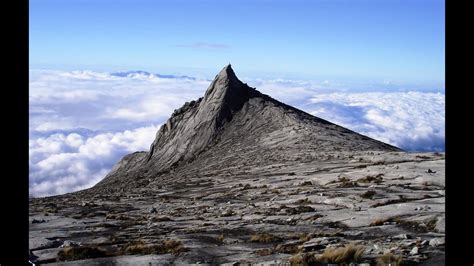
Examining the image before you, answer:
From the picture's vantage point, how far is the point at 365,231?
18625 millimetres

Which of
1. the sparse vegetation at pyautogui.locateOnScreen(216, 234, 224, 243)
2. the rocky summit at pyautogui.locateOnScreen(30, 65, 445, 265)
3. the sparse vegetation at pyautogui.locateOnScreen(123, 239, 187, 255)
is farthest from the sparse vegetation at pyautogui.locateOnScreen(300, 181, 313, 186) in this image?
the sparse vegetation at pyautogui.locateOnScreen(123, 239, 187, 255)

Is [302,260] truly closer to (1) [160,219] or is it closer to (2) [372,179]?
(1) [160,219]

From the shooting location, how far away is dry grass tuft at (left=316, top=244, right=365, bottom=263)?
13.3m

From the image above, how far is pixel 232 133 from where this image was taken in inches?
2589

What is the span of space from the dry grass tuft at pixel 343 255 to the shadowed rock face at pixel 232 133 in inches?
1387

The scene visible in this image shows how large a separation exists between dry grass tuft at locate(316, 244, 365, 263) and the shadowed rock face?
35.2 meters

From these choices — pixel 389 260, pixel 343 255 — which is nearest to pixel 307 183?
pixel 343 255

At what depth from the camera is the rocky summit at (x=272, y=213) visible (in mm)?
15594

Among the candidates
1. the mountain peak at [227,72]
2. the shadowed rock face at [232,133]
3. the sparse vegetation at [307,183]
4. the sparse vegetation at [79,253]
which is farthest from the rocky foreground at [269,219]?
the mountain peak at [227,72]
